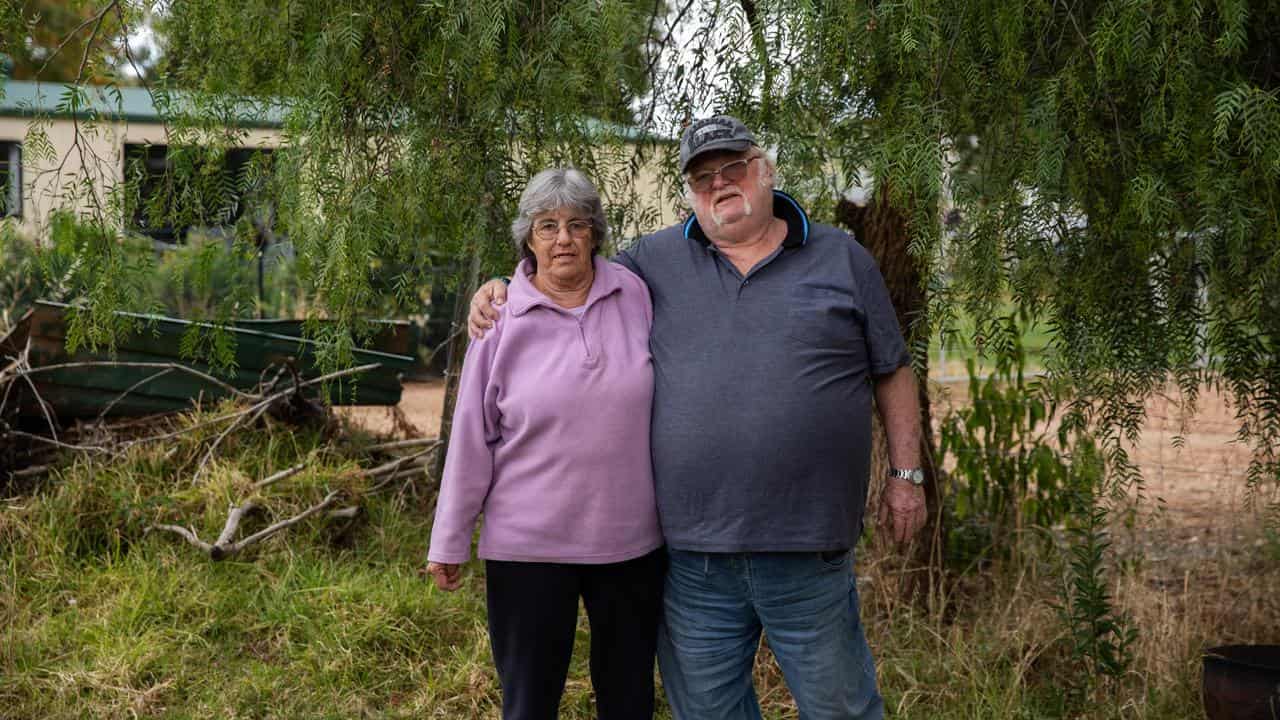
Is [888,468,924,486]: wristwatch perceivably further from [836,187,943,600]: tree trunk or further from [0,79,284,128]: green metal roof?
[0,79,284,128]: green metal roof

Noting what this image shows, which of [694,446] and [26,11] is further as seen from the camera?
[26,11]

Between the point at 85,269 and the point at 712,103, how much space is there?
2026 mm

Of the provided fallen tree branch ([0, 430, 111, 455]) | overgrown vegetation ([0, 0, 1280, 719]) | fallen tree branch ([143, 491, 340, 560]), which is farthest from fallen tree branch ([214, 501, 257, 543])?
fallen tree branch ([0, 430, 111, 455])

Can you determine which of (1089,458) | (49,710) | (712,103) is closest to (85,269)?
(49,710)

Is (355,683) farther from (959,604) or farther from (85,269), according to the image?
(959,604)

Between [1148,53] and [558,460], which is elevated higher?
[1148,53]

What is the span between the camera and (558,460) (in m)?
2.54

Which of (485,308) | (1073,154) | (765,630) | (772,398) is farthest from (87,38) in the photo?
(1073,154)

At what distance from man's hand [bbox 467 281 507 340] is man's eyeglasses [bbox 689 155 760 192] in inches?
20.9

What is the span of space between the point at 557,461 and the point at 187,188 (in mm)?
1660

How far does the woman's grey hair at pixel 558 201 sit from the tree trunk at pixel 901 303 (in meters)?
2.07

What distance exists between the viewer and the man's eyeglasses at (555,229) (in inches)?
103

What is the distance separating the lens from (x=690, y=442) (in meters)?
2.52

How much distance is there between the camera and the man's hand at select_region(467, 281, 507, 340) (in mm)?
2619
